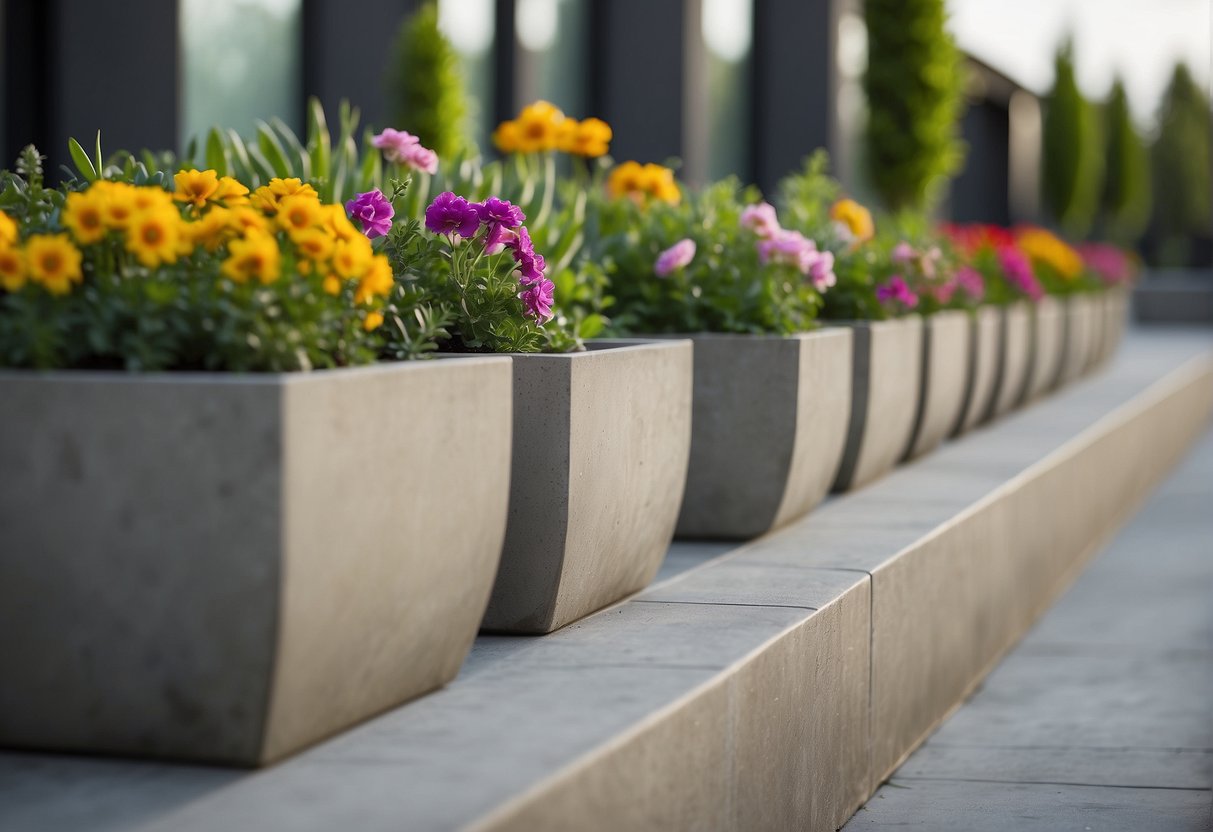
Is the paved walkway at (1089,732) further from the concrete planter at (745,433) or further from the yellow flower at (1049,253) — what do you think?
the yellow flower at (1049,253)

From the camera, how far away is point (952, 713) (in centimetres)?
465

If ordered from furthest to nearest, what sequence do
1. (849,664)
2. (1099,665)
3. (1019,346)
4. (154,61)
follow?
(154,61)
(1019,346)
(1099,665)
(849,664)

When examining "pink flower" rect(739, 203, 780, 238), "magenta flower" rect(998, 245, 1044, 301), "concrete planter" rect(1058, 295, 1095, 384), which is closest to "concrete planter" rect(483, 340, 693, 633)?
"pink flower" rect(739, 203, 780, 238)

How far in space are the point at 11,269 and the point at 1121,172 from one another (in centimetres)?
3463

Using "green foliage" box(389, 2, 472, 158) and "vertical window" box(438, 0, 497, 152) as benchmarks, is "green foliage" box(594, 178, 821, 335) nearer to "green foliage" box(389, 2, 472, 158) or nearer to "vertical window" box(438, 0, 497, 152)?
"green foliage" box(389, 2, 472, 158)

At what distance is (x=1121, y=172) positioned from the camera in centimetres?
3488

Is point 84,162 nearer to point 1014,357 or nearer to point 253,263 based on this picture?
point 253,263

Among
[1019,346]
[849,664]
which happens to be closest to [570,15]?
[1019,346]

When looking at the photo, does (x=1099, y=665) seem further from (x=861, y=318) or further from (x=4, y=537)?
(x=4, y=537)

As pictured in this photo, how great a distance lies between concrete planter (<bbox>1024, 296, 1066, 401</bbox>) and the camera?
29.8ft

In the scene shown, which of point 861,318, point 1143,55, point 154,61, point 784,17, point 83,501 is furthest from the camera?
point 1143,55

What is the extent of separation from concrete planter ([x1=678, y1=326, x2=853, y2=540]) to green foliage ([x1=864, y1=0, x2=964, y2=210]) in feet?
34.9

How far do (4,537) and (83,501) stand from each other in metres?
0.12

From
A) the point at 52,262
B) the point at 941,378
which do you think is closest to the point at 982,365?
→ the point at 941,378
